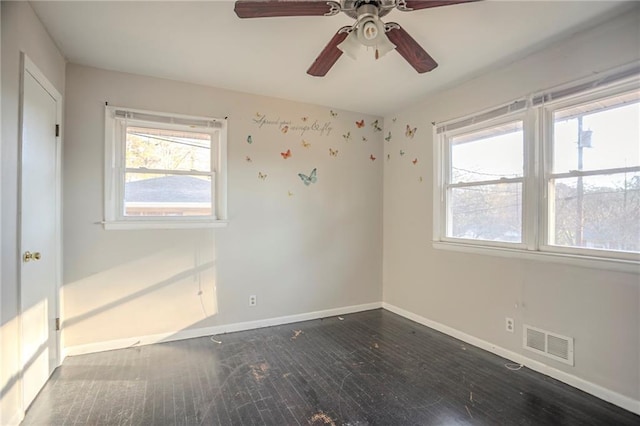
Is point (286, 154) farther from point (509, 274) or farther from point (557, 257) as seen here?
point (557, 257)

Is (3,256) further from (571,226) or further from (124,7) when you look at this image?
(571,226)

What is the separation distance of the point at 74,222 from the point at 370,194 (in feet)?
10.2

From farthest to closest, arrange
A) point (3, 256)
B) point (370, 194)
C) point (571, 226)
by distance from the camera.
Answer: point (370, 194) < point (571, 226) < point (3, 256)

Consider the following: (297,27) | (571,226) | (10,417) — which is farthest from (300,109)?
(10,417)

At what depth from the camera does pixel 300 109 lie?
3.76 metres

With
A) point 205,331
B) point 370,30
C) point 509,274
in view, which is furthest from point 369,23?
point 205,331

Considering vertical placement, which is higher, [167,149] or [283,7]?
[283,7]

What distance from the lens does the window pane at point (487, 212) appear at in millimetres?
2836

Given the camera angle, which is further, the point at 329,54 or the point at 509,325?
the point at 509,325

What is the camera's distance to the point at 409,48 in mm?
2049

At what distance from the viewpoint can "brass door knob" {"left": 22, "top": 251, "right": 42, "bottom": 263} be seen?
202 centimetres

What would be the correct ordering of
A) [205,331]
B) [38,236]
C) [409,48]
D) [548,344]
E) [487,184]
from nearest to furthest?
[409,48]
[38,236]
[548,344]
[487,184]
[205,331]

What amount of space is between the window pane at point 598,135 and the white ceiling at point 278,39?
0.56m

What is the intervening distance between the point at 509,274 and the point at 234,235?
2.60 meters
